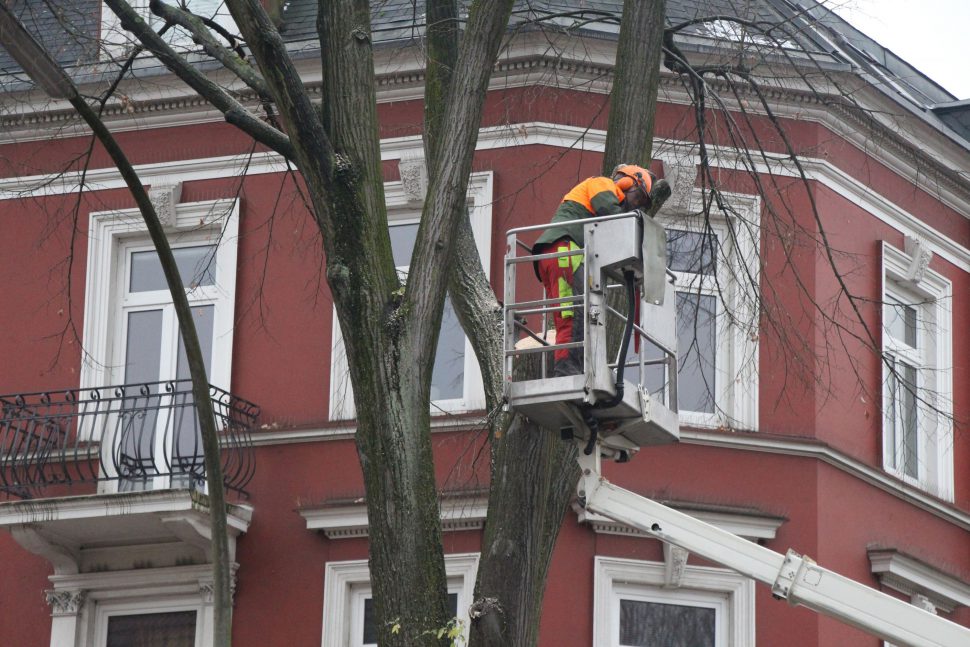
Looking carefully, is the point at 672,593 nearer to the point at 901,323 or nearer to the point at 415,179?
the point at 901,323

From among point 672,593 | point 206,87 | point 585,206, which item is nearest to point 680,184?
point 672,593

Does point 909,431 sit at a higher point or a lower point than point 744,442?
higher

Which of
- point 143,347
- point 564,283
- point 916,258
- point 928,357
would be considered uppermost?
point 916,258

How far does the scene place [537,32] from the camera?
640 inches

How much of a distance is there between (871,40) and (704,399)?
21.9ft

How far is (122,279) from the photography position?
17234 millimetres

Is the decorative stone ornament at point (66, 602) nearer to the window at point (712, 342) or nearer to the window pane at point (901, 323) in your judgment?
the window at point (712, 342)

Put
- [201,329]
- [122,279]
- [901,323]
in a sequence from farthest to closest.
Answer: [901,323], [122,279], [201,329]

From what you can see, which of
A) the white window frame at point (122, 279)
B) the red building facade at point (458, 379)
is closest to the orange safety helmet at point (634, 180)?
the red building facade at point (458, 379)

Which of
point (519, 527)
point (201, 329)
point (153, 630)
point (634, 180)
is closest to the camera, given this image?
point (519, 527)

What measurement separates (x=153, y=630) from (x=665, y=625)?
176 inches

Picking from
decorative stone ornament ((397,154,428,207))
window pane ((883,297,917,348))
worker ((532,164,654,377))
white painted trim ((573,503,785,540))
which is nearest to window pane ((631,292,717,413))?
white painted trim ((573,503,785,540))

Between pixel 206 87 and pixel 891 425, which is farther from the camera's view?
pixel 891 425

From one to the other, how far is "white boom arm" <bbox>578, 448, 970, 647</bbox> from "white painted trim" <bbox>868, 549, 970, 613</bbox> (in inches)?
239
